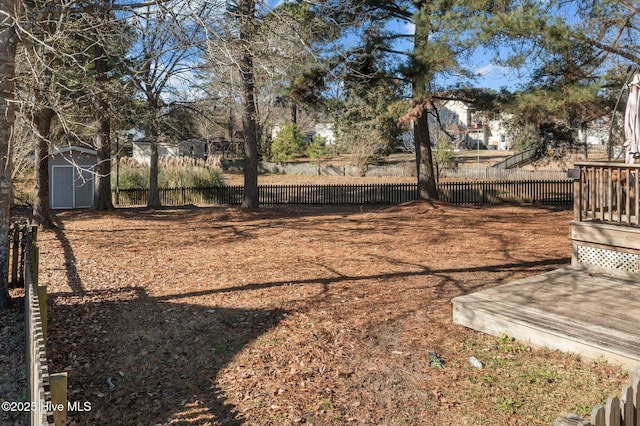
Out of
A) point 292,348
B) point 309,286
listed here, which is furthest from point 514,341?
point 309,286

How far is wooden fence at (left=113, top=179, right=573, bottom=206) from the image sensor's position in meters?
23.7

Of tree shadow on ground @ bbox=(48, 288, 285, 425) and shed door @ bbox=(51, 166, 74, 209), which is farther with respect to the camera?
shed door @ bbox=(51, 166, 74, 209)

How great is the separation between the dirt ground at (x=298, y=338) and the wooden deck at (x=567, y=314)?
0.13 metres

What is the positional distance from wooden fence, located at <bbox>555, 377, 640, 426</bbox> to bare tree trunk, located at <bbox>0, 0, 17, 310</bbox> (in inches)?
248

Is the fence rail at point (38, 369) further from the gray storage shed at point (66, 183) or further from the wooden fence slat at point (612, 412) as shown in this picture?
the gray storage shed at point (66, 183)

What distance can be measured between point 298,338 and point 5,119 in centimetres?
441

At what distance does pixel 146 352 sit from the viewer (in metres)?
5.17

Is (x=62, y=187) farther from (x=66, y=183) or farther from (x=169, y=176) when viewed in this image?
(x=169, y=176)

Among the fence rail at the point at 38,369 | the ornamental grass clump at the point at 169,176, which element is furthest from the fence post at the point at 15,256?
the ornamental grass clump at the point at 169,176

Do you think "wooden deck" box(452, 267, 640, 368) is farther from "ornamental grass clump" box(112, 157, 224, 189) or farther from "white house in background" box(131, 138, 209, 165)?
"white house in background" box(131, 138, 209, 165)

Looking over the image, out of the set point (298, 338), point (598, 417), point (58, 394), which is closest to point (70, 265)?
point (298, 338)

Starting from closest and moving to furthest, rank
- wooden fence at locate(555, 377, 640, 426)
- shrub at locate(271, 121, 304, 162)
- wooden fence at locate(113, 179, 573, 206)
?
wooden fence at locate(555, 377, 640, 426) < wooden fence at locate(113, 179, 573, 206) < shrub at locate(271, 121, 304, 162)

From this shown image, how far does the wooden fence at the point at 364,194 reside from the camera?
77.9 ft

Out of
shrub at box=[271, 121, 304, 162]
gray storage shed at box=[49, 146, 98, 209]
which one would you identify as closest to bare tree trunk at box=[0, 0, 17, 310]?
gray storage shed at box=[49, 146, 98, 209]
